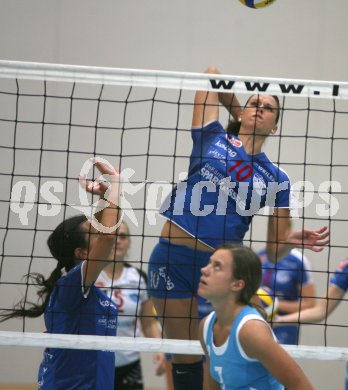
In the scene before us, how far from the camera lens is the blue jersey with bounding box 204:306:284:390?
9.85 feet

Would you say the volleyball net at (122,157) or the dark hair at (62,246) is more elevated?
the volleyball net at (122,157)

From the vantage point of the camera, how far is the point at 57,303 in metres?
3.62

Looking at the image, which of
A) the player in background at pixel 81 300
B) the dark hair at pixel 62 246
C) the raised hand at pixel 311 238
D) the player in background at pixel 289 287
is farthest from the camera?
the player in background at pixel 289 287

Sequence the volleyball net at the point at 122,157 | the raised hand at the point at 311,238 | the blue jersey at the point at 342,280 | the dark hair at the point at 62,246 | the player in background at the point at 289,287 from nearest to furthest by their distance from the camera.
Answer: the dark hair at the point at 62,246 < the raised hand at the point at 311,238 < the blue jersey at the point at 342,280 < the player in background at the point at 289,287 < the volleyball net at the point at 122,157

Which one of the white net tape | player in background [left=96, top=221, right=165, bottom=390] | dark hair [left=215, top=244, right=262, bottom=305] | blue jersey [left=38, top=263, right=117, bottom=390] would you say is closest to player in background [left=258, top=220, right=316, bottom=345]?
player in background [left=96, top=221, right=165, bottom=390]

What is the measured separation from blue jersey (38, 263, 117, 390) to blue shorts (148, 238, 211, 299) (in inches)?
11.4

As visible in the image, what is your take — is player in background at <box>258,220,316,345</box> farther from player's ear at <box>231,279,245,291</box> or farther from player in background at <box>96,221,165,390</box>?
player's ear at <box>231,279,245,291</box>

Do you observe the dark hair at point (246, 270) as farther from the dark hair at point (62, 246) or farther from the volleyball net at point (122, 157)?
the volleyball net at point (122, 157)

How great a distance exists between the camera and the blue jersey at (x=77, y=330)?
3500 millimetres

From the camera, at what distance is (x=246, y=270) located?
10.4ft

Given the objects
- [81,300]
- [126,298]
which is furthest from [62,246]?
[126,298]

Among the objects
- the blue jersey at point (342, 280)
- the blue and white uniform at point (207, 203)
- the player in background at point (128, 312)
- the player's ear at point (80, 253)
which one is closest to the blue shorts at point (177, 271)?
the blue and white uniform at point (207, 203)

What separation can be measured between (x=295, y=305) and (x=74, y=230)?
9.36 ft

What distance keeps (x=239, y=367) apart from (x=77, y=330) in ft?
3.19
